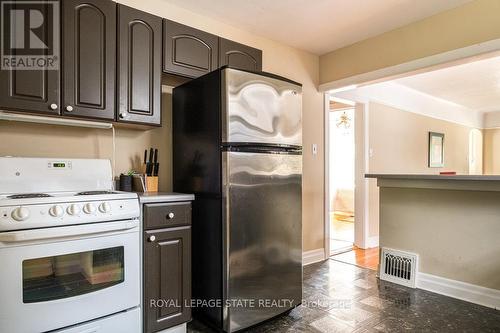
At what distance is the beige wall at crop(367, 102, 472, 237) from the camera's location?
4234mm

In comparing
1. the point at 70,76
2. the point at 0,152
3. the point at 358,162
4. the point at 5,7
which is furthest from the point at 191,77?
the point at 358,162

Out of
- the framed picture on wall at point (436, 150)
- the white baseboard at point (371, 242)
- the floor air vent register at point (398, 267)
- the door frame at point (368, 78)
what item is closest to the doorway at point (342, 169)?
the framed picture on wall at point (436, 150)

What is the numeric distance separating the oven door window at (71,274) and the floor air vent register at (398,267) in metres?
2.42

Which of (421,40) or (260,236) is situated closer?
(260,236)

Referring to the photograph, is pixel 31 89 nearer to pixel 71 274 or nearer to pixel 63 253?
pixel 63 253

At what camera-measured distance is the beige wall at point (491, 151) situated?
23.7ft

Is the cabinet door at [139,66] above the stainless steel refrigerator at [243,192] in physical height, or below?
above

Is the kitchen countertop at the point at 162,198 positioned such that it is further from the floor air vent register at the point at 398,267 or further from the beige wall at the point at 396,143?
the beige wall at the point at 396,143

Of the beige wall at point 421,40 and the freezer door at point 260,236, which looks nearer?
the freezer door at point 260,236

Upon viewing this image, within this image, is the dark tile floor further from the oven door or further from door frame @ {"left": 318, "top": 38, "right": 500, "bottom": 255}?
door frame @ {"left": 318, "top": 38, "right": 500, "bottom": 255}

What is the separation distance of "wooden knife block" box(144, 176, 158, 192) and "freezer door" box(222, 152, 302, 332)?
2.16 feet

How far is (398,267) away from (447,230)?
1.84ft

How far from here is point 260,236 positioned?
1986mm

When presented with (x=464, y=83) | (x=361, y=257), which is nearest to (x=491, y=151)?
(x=464, y=83)
